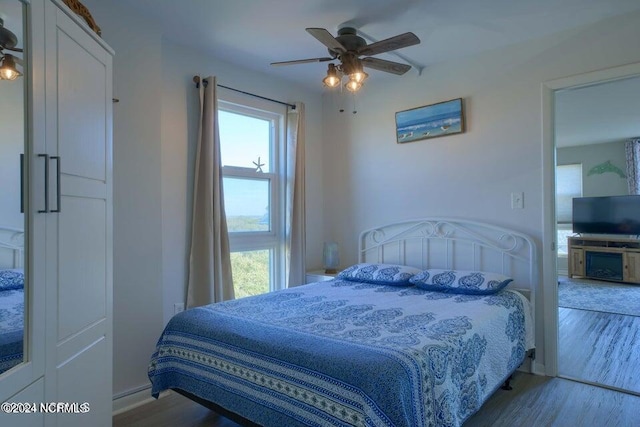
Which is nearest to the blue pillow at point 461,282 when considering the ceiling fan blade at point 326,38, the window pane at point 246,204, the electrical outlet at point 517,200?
the electrical outlet at point 517,200

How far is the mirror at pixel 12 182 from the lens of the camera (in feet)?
3.77

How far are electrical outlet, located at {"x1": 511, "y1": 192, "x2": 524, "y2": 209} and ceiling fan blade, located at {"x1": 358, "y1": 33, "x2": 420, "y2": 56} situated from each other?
60.4 inches

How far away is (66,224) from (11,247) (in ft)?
0.87

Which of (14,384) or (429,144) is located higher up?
(429,144)

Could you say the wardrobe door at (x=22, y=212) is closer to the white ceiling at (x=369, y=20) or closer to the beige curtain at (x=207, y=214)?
the white ceiling at (x=369, y=20)

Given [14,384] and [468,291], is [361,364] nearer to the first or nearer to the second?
[14,384]

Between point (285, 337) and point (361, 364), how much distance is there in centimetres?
46

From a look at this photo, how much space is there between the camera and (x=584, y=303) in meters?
5.04

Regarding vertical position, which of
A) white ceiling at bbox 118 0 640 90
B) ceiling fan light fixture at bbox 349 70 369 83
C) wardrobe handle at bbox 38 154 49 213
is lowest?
wardrobe handle at bbox 38 154 49 213

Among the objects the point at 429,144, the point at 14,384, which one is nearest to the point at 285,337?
the point at 14,384

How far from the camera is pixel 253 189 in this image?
3730mm

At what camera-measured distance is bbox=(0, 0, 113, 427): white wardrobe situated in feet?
4.07

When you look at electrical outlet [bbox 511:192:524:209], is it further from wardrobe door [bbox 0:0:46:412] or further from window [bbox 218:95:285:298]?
wardrobe door [bbox 0:0:46:412]

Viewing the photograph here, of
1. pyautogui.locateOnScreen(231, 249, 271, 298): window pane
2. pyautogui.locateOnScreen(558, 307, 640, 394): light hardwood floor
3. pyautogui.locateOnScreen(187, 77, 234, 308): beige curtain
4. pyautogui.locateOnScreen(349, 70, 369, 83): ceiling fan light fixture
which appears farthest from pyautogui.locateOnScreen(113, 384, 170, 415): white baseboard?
pyautogui.locateOnScreen(558, 307, 640, 394): light hardwood floor
